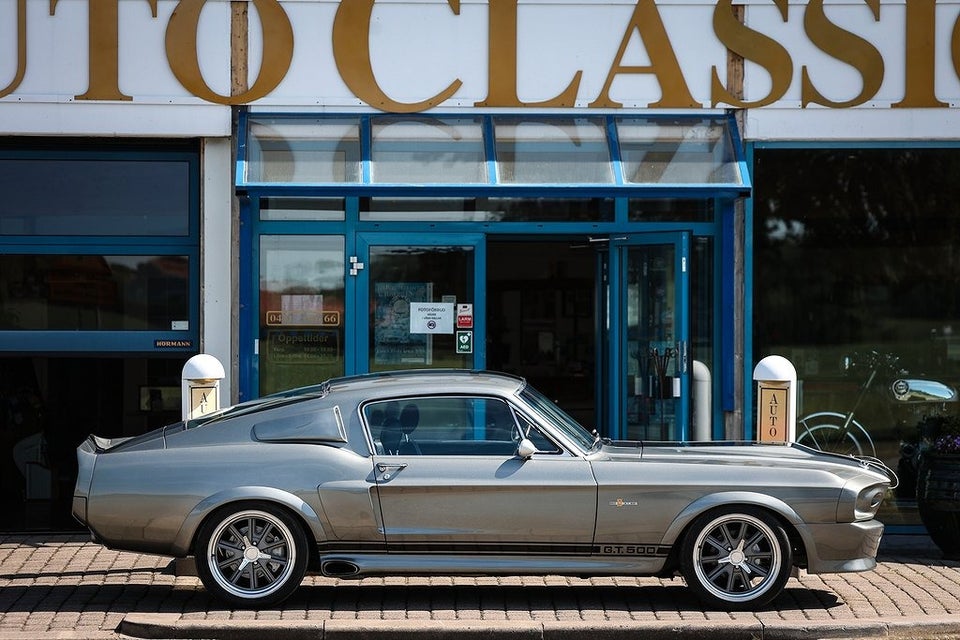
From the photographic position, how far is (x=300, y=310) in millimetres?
11102

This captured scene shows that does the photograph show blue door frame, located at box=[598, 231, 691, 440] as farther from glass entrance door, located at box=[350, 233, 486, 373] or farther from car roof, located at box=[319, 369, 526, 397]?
car roof, located at box=[319, 369, 526, 397]

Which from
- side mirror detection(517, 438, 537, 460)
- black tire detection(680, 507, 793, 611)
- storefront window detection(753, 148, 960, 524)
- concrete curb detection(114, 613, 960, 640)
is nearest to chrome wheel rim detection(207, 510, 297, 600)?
concrete curb detection(114, 613, 960, 640)

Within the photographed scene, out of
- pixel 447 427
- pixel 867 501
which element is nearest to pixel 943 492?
pixel 867 501

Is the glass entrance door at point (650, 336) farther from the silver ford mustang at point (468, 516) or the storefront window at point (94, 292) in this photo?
the storefront window at point (94, 292)

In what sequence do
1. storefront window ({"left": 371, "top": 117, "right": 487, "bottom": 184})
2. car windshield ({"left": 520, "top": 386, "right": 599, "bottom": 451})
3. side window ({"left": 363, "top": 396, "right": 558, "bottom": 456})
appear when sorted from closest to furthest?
side window ({"left": 363, "top": 396, "right": 558, "bottom": 456}) < car windshield ({"left": 520, "top": 386, "right": 599, "bottom": 451}) < storefront window ({"left": 371, "top": 117, "right": 487, "bottom": 184})

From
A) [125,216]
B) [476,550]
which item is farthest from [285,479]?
[125,216]

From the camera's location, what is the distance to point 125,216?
1116 cm

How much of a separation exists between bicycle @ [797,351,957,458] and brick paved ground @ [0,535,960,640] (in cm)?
226

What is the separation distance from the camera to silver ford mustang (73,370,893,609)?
24.1ft

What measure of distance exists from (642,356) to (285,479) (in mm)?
4916

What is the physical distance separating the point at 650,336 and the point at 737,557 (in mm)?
4231

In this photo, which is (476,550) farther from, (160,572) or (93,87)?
(93,87)

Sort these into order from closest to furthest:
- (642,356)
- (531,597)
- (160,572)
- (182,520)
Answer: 1. (182,520)
2. (531,597)
3. (160,572)
4. (642,356)

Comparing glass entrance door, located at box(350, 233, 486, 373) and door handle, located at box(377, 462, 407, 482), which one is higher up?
glass entrance door, located at box(350, 233, 486, 373)
